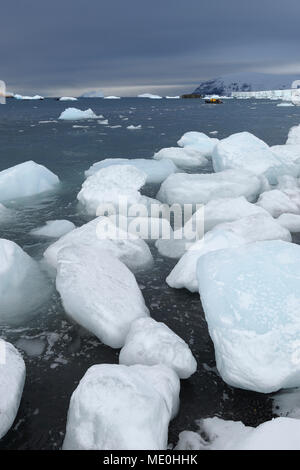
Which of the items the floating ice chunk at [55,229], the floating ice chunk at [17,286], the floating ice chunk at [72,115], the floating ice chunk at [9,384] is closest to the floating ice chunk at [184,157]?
the floating ice chunk at [55,229]

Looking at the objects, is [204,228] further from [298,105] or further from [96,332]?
[298,105]

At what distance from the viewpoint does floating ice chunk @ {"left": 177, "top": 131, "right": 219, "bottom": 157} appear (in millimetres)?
18625

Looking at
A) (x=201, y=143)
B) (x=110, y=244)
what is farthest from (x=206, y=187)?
(x=201, y=143)

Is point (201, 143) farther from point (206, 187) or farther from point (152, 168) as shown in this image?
point (206, 187)

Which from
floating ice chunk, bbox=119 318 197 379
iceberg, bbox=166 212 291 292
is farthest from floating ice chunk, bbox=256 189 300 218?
floating ice chunk, bbox=119 318 197 379

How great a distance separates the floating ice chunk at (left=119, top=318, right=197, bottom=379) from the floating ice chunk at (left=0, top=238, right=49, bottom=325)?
1.87 m

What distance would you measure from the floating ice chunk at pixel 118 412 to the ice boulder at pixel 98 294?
1125 mm

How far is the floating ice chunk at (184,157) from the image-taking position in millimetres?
16328

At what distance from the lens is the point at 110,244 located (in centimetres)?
689

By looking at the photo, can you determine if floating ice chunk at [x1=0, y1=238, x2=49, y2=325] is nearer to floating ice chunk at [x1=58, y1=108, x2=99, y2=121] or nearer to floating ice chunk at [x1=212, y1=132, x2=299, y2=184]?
floating ice chunk at [x1=212, y1=132, x2=299, y2=184]

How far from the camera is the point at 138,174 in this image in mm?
10469

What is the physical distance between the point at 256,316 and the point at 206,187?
680cm

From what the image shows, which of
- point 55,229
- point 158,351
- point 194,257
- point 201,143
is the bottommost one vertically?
point 158,351

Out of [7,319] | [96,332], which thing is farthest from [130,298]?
[7,319]
